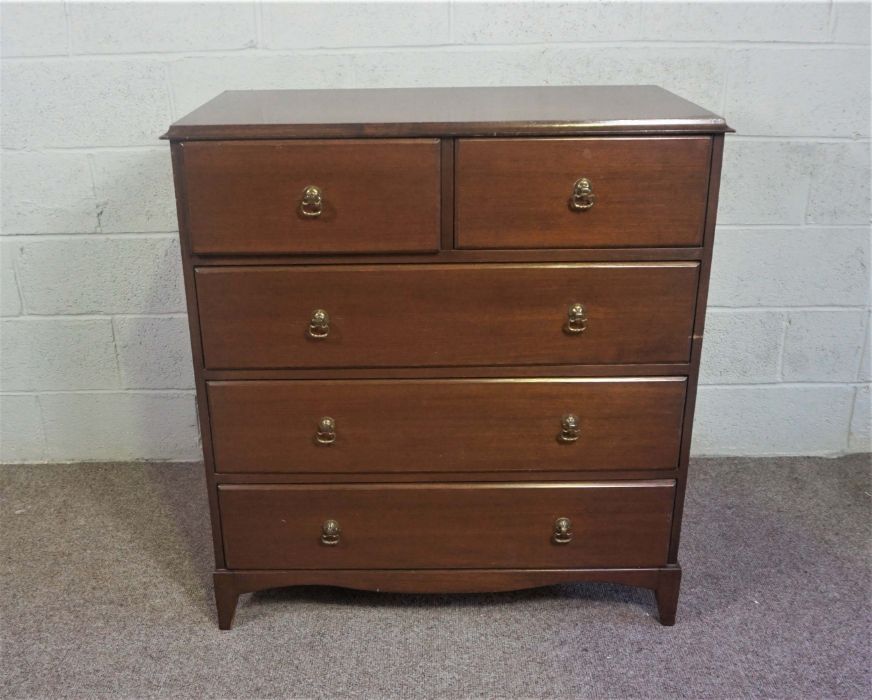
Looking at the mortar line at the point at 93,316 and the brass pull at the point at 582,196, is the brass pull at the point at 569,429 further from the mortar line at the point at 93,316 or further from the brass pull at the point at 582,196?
the mortar line at the point at 93,316

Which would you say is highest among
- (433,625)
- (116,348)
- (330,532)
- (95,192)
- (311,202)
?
(311,202)

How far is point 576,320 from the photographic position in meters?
1.70

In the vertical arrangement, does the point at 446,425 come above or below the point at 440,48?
below

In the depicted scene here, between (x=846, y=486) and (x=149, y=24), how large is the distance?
2.38 metres

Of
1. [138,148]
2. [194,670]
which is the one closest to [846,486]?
[194,670]

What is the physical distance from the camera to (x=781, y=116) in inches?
91.4

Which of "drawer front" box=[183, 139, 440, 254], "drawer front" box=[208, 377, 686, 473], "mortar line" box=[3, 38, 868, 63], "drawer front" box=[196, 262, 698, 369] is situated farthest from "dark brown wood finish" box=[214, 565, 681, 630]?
"mortar line" box=[3, 38, 868, 63]

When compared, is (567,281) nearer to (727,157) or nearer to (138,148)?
(727,157)

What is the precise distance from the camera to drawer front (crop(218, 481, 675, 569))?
6.07 ft

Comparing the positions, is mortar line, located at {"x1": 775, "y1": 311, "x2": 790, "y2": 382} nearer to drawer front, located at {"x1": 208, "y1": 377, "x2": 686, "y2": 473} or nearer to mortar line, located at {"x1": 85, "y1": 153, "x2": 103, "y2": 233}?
drawer front, located at {"x1": 208, "y1": 377, "x2": 686, "y2": 473}

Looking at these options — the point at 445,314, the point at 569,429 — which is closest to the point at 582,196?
the point at 445,314

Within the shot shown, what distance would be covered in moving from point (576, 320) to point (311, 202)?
57cm

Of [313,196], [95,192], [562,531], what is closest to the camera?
[313,196]

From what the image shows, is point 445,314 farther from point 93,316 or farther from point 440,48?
point 93,316
